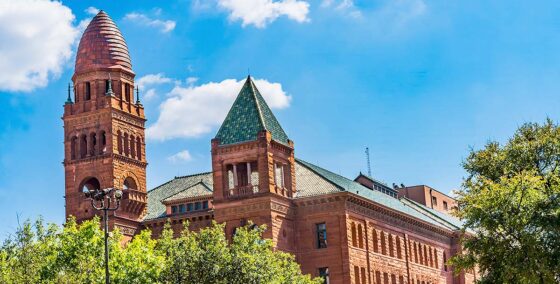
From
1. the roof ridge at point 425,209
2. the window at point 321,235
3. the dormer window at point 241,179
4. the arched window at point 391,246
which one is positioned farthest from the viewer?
the roof ridge at point 425,209

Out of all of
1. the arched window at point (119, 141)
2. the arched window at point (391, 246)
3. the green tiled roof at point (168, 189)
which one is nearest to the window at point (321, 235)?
the arched window at point (391, 246)

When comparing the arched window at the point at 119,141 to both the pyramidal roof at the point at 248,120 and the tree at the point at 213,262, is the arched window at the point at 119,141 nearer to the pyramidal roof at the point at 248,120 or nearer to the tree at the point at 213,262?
the pyramidal roof at the point at 248,120

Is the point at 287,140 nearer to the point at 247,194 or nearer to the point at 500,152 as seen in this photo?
the point at 247,194

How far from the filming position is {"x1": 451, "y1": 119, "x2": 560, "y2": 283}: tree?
2245 inches

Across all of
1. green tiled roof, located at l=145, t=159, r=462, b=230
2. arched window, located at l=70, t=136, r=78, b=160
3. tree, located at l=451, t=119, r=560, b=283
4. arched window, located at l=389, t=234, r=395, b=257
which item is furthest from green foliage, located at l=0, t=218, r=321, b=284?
arched window, located at l=389, t=234, r=395, b=257

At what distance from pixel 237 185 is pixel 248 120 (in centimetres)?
567

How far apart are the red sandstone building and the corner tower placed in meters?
0.08

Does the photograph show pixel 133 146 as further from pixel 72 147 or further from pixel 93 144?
pixel 72 147

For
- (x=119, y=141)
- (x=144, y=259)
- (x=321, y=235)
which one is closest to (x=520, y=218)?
(x=144, y=259)

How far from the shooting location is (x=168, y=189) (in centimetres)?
9562

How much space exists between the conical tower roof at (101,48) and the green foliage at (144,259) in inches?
1031

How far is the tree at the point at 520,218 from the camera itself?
5703cm

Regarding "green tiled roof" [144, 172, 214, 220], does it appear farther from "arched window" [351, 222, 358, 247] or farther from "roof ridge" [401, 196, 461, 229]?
"roof ridge" [401, 196, 461, 229]

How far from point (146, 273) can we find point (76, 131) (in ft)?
95.6
